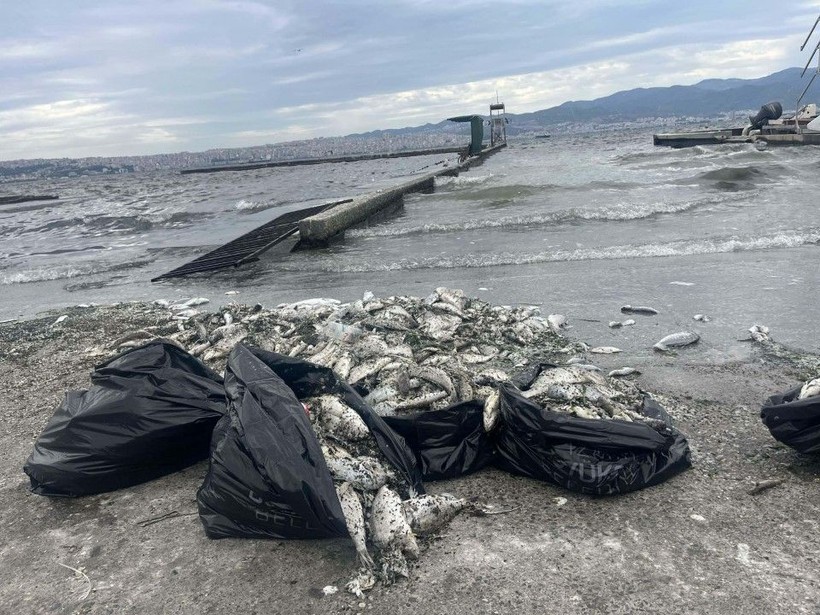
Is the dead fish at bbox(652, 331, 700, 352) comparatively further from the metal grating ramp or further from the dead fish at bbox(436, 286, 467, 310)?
the metal grating ramp

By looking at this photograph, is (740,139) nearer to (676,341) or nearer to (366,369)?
(676,341)

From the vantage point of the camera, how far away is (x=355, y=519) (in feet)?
8.18

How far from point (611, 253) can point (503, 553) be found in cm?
724

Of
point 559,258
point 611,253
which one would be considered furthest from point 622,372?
point 611,253

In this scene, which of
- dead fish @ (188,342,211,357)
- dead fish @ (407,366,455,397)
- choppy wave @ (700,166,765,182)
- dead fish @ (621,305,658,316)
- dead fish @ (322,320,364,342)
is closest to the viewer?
dead fish @ (407,366,455,397)

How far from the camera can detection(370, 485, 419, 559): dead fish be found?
2457 mm

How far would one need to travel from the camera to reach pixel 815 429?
283 cm

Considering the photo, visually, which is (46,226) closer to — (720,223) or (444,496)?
(720,223)

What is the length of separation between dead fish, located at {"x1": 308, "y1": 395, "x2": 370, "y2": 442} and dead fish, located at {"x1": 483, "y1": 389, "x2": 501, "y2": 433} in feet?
2.18

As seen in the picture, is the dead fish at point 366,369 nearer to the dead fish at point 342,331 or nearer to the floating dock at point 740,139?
the dead fish at point 342,331

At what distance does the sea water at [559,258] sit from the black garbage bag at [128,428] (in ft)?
11.5

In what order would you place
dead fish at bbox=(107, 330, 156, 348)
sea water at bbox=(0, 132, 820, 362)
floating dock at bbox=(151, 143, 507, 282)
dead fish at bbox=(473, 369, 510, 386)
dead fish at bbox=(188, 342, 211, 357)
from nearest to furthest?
dead fish at bbox=(473, 369, 510, 386) < dead fish at bbox=(188, 342, 211, 357) < dead fish at bbox=(107, 330, 156, 348) < sea water at bbox=(0, 132, 820, 362) < floating dock at bbox=(151, 143, 507, 282)

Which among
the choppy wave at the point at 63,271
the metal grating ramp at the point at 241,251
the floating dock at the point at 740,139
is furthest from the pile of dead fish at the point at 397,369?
the floating dock at the point at 740,139

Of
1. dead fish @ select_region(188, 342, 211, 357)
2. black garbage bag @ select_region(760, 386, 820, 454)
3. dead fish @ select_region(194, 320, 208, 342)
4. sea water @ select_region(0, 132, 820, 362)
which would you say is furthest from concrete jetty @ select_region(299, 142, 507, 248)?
black garbage bag @ select_region(760, 386, 820, 454)
